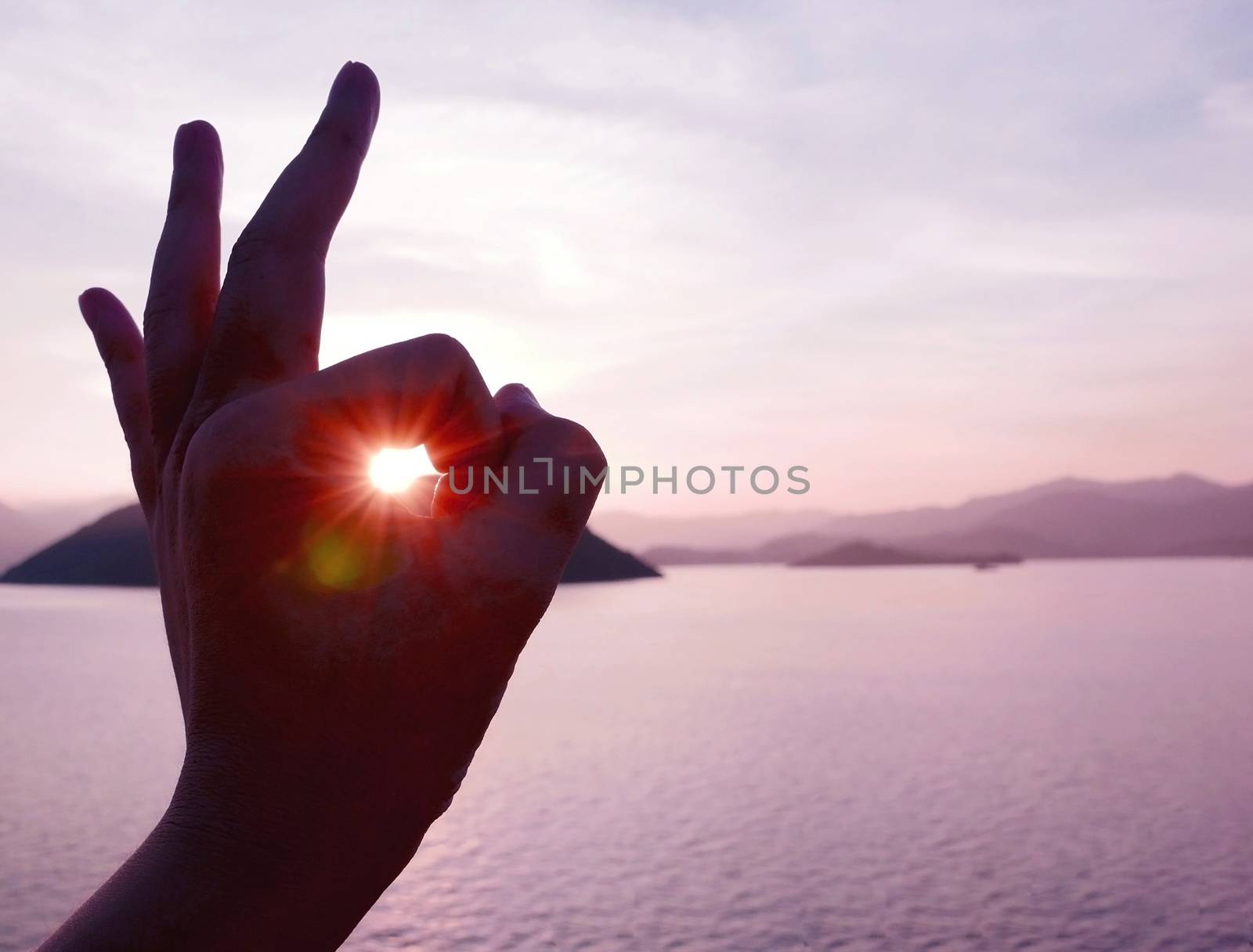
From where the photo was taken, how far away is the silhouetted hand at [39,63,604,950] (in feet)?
4.17

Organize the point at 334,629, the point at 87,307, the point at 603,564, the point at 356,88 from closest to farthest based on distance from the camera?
the point at 334,629 → the point at 356,88 → the point at 87,307 → the point at 603,564

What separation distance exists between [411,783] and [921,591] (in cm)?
12196

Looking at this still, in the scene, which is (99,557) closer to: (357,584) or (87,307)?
(87,307)

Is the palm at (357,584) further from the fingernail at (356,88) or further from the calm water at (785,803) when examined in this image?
the calm water at (785,803)

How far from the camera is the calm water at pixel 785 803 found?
13.9 metres

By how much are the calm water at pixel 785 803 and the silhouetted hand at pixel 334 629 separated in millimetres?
12772

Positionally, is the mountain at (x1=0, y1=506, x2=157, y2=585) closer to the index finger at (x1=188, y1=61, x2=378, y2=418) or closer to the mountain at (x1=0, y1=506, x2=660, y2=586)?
the mountain at (x1=0, y1=506, x2=660, y2=586)

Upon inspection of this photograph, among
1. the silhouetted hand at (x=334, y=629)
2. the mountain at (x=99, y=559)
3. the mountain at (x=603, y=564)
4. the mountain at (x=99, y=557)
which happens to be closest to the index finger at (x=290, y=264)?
the silhouetted hand at (x=334, y=629)

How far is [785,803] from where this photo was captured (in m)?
20.3

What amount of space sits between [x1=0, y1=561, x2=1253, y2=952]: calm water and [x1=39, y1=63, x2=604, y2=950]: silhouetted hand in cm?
1277

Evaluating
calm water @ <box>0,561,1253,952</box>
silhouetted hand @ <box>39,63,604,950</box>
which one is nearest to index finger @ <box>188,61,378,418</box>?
silhouetted hand @ <box>39,63,604,950</box>

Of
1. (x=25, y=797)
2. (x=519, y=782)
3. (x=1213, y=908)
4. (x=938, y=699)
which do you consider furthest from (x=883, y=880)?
(x=938, y=699)

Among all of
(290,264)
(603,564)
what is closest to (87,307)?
(290,264)

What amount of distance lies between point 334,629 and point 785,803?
20.4 m
